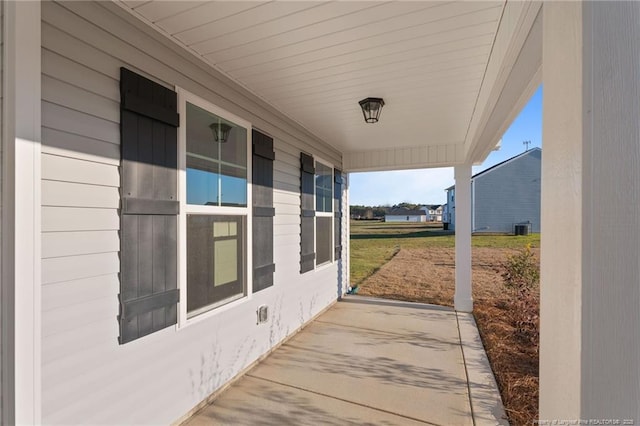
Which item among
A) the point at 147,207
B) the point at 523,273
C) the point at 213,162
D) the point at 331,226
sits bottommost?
the point at 523,273

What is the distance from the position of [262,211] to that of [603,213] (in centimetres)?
274

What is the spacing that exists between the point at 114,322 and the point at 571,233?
2080 mm

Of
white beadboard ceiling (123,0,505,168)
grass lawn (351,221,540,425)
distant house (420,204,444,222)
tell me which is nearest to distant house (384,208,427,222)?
distant house (420,204,444,222)

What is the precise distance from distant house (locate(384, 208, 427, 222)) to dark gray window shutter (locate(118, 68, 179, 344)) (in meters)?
36.9

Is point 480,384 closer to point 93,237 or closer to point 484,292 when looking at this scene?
point 93,237

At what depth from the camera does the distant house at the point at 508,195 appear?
16547 millimetres

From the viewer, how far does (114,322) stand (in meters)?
1.76

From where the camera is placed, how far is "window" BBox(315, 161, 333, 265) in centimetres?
475

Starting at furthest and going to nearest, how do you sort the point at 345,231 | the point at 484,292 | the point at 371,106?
the point at 345,231, the point at 484,292, the point at 371,106

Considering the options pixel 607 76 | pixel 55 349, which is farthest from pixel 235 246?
pixel 607 76

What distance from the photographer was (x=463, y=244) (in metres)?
4.94

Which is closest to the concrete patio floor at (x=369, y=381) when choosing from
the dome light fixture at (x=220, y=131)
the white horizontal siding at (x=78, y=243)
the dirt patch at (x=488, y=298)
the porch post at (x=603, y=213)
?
the dirt patch at (x=488, y=298)

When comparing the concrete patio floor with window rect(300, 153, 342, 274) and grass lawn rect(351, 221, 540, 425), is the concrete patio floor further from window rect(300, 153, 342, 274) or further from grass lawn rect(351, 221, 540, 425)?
window rect(300, 153, 342, 274)

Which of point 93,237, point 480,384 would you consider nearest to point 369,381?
point 480,384
